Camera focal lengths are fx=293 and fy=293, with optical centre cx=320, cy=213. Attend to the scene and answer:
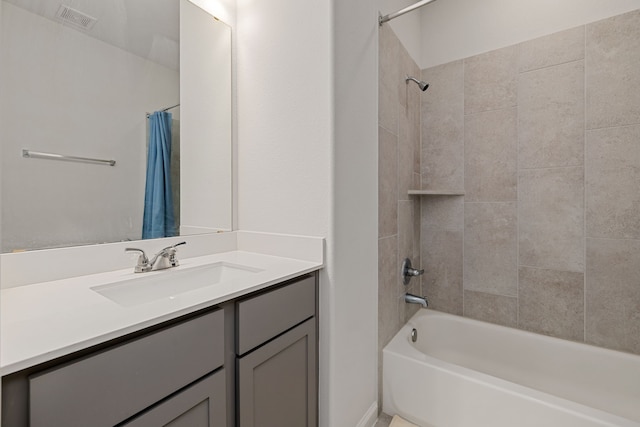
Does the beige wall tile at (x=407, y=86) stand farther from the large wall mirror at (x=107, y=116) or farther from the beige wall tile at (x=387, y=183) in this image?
the large wall mirror at (x=107, y=116)

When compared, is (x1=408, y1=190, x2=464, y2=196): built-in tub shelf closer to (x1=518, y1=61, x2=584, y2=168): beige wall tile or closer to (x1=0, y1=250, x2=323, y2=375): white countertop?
(x1=518, y1=61, x2=584, y2=168): beige wall tile

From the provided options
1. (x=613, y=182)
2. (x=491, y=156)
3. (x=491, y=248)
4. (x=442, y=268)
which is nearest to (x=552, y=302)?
(x=491, y=248)

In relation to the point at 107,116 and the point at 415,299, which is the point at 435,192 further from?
the point at 107,116

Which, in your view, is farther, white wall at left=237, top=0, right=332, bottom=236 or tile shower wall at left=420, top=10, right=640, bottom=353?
tile shower wall at left=420, top=10, right=640, bottom=353

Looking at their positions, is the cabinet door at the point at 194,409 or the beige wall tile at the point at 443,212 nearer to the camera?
the cabinet door at the point at 194,409

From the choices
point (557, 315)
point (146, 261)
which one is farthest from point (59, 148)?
point (557, 315)

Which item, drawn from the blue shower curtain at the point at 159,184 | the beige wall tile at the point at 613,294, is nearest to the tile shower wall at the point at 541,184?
the beige wall tile at the point at 613,294

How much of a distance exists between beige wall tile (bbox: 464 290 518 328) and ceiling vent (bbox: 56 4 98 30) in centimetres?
238

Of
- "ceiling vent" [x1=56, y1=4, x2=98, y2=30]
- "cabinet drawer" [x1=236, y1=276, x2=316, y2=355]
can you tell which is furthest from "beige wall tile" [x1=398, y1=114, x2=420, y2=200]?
"ceiling vent" [x1=56, y1=4, x2=98, y2=30]

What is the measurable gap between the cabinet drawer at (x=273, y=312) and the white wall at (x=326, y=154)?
11 centimetres

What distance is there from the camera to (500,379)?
52.6 inches

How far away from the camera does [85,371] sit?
1.81ft

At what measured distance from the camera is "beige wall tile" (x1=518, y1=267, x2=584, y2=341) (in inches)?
65.3

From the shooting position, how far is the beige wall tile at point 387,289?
1555 millimetres
